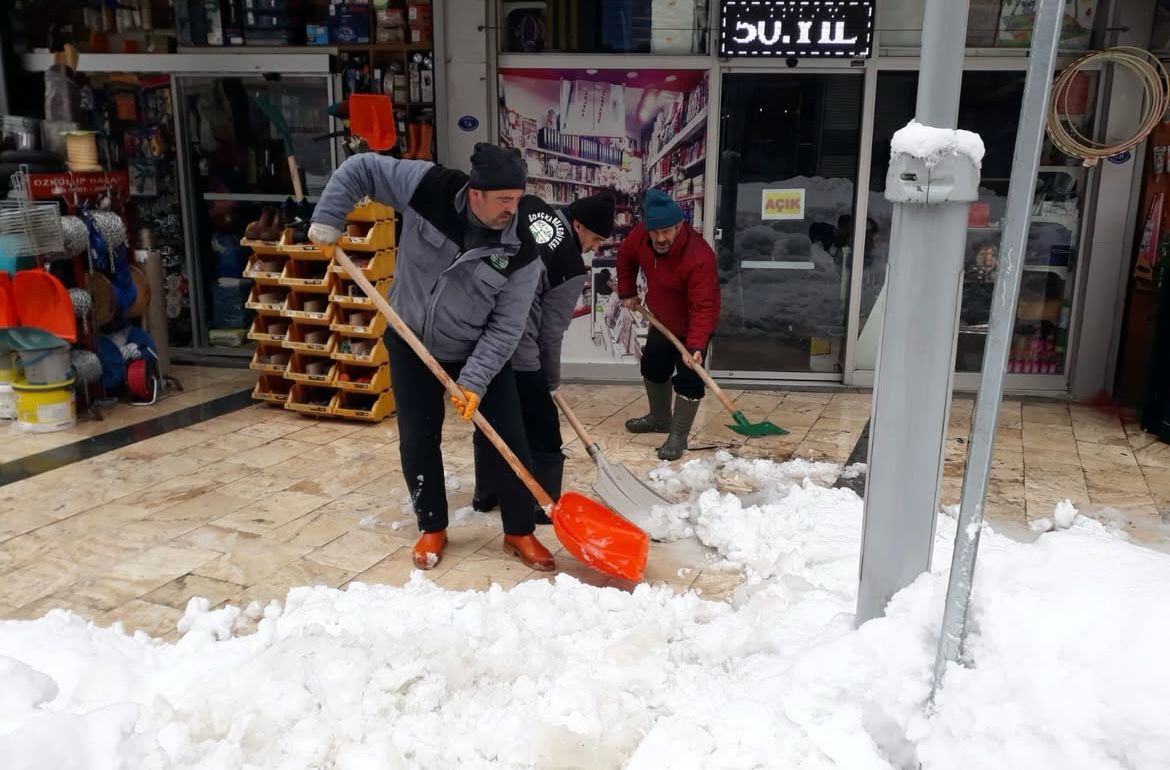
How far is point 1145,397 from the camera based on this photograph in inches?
261

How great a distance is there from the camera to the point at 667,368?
6.27 m

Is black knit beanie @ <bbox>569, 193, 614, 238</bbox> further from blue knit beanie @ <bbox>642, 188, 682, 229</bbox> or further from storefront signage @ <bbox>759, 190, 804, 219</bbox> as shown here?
storefront signage @ <bbox>759, 190, 804, 219</bbox>

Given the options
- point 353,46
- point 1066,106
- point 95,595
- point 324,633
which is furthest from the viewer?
point 353,46

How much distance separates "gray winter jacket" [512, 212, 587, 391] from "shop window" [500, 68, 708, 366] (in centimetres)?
320

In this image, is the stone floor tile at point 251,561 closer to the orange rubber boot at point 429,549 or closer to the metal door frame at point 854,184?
the orange rubber boot at point 429,549

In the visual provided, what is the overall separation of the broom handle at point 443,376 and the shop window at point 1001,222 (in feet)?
14.8

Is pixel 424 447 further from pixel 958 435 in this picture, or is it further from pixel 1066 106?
pixel 1066 106

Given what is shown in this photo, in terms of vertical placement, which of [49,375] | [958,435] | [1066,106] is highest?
[1066,106]

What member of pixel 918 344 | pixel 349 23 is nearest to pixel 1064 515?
pixel 918 344

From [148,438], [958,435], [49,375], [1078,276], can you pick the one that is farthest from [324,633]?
[1078,276]

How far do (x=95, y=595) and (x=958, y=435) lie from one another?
5448 millimetres

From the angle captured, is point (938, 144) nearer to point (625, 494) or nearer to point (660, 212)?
point (625, 494)

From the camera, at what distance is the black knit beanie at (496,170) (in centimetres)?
358

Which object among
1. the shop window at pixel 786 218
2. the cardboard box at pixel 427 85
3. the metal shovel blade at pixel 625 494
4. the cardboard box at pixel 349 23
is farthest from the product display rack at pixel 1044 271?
the cardboard box at pixel 349 23
